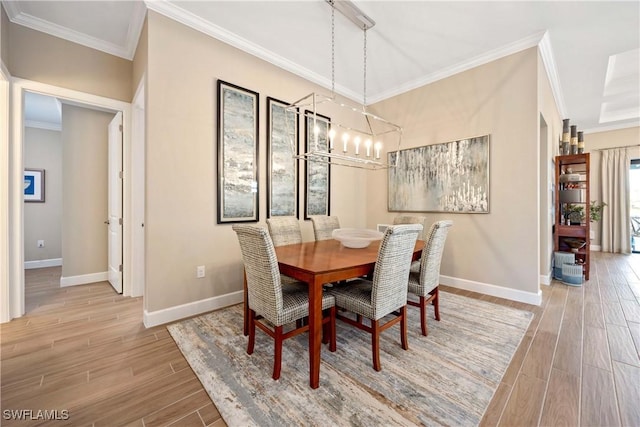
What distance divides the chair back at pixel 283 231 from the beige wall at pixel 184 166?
0.52 meters

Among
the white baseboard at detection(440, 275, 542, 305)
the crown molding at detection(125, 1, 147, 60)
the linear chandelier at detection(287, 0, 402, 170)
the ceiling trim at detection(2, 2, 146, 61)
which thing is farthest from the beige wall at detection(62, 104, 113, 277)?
the white baseboard at detection(440, 275, 542, 305)

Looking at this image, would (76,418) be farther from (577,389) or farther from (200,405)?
(577,389)

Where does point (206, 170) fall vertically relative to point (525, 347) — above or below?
above

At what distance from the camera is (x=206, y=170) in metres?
2.72

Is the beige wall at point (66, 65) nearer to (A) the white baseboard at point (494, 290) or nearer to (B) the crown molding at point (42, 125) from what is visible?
(B) the crown molding at point (42, 125)

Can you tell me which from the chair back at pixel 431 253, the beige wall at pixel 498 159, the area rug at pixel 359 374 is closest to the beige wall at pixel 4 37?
the area rug at pixel 359 374

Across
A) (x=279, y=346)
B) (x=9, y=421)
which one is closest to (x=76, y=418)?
(x=9, y=421)

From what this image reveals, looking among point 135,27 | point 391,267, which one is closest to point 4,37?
point 135,27

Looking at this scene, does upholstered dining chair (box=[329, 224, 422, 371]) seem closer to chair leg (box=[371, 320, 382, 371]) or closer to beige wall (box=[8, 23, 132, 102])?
chair leg (box=[371, 320, 382, 371])

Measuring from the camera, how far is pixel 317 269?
166 centimetres

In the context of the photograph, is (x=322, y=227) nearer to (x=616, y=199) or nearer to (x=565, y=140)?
(x=565, y=140)

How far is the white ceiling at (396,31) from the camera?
2.41 meters

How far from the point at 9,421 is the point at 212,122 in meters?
2.50

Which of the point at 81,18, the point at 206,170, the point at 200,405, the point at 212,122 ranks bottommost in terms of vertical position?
the point at 200,405
